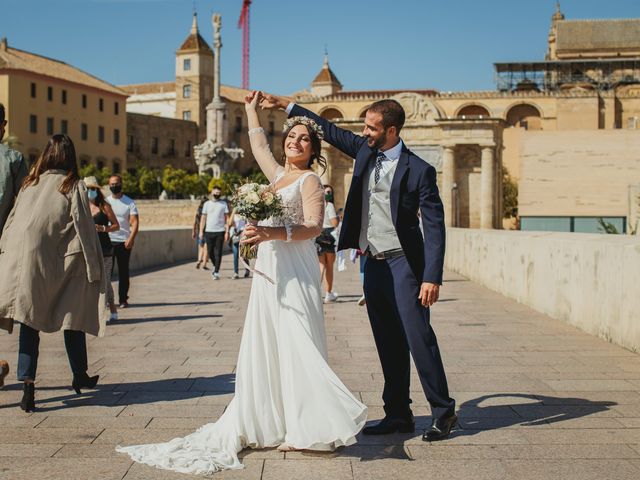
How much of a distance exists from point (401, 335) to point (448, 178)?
128ft

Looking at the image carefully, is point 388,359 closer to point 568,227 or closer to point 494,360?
point 494,360

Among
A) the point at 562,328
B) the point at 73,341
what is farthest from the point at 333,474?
the point at 562,328

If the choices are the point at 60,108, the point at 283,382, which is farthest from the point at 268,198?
the point at 60,108

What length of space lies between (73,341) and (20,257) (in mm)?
740

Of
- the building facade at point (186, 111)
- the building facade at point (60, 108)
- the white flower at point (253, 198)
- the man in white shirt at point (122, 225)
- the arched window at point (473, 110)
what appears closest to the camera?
the white flower at point (253, 198)

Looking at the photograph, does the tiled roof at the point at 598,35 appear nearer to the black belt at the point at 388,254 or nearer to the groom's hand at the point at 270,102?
the groom's hand at the point at 270,102

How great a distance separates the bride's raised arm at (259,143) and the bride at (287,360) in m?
0.05

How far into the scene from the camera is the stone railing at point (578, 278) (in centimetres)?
869

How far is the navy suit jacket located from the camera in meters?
5.07

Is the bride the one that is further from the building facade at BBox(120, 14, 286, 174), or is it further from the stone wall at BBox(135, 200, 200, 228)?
the building facade at BBox(120, 14, 286, 174)

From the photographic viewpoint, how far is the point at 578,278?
409 inches

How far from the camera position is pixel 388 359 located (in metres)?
5.36


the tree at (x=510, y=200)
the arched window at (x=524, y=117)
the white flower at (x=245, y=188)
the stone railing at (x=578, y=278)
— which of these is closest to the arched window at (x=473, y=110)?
the arched window at (x=524, y=117)

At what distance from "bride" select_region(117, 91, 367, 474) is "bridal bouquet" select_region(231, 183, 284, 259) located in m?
0.08
